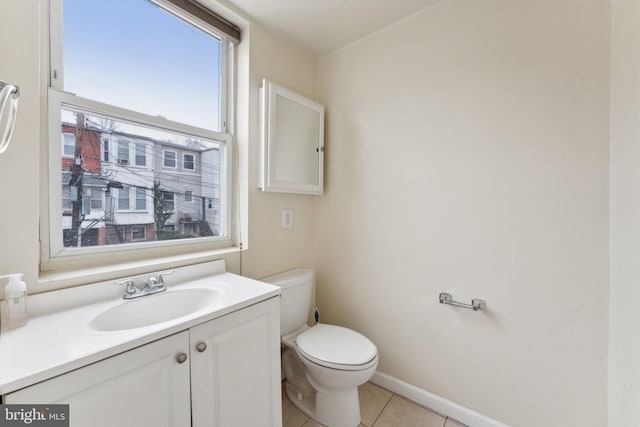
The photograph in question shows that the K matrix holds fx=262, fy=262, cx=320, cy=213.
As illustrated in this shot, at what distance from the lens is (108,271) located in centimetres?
110

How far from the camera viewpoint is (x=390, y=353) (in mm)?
1707

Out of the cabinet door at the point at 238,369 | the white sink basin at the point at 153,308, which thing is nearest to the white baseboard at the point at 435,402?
the cabinet door at the point at 238,369

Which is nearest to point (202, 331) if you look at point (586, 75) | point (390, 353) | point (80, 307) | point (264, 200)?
point (80, 307)

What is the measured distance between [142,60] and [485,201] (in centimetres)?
189

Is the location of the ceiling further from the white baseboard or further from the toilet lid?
the white baseboard

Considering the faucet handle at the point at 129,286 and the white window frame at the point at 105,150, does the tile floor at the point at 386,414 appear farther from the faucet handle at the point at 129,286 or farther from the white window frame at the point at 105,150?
the white window frame at the point at 105,150

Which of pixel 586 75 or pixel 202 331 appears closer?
pixel 202 331

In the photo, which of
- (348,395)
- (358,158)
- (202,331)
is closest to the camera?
(202,331)

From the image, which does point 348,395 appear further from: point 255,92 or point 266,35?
point 266,35

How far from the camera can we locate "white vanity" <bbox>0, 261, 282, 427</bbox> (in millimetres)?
667

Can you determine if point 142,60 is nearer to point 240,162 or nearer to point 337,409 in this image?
point 240,162

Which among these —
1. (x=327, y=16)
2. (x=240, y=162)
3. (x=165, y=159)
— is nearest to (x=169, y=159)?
(x=165, y=159)

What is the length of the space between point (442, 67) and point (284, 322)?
68.9 inches

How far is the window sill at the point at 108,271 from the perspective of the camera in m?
0.98
